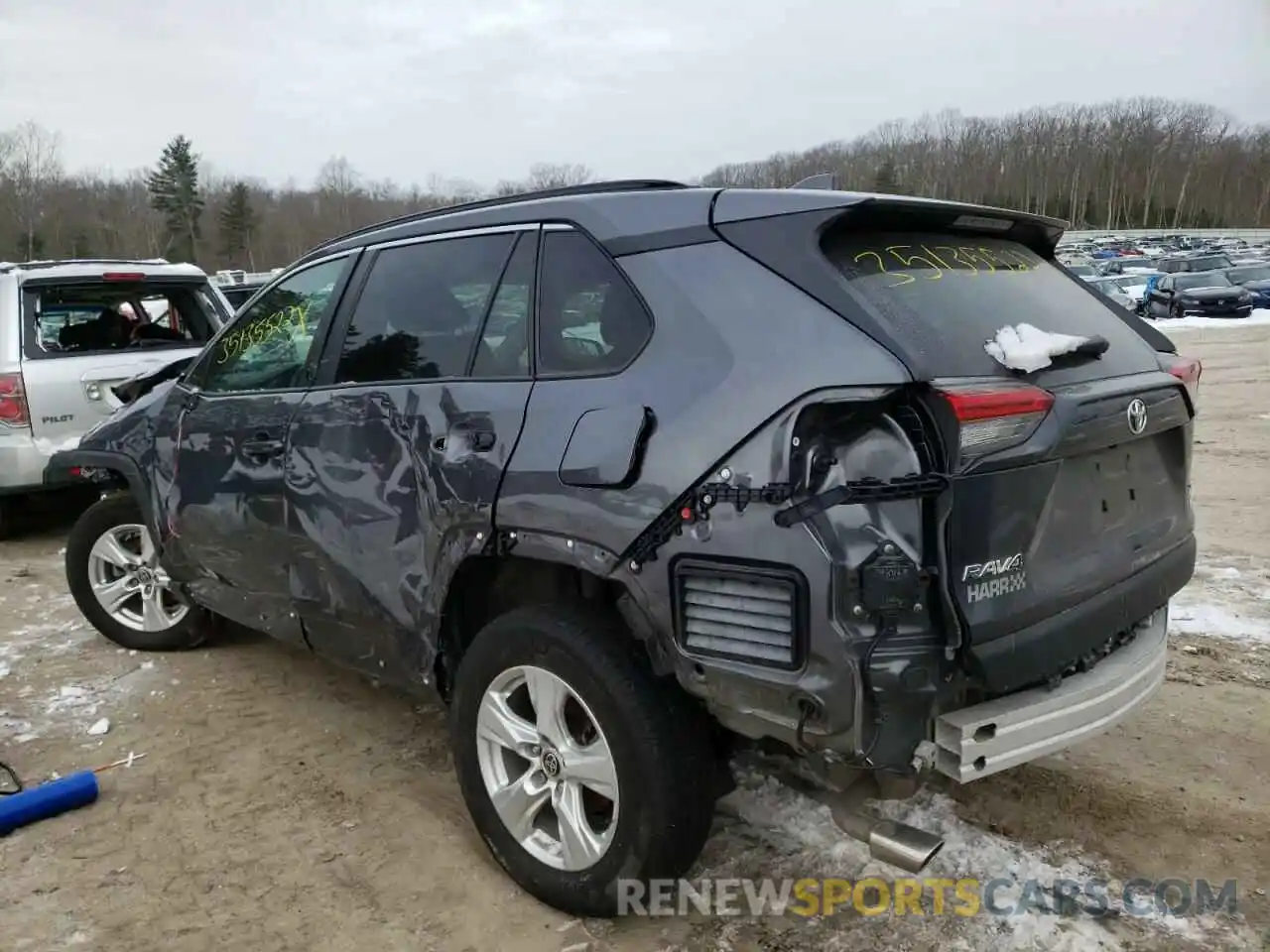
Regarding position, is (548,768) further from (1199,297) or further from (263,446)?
(1199,297)

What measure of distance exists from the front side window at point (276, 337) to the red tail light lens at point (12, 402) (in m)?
3.07

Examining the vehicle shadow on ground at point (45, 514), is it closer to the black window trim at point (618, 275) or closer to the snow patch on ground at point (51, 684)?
the snow patch on ground at point (51, 684)

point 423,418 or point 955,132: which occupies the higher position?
point 955,132

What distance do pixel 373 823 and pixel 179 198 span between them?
84.3 meters

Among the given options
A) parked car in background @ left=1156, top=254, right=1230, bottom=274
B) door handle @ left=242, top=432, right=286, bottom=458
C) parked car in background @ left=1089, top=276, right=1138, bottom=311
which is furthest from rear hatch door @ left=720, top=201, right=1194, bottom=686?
parked car in background @ left=1156, top=254, right=1230, bottom=274

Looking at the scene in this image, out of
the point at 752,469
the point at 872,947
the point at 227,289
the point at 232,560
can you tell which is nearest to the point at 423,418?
the point at 752,469

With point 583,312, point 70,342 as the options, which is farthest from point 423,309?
point 70,342

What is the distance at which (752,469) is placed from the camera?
2168 millimetres

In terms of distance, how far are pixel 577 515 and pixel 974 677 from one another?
1.03 metres

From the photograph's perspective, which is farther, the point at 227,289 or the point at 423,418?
the point at 227,289

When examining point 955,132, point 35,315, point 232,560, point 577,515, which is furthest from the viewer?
point 955,132

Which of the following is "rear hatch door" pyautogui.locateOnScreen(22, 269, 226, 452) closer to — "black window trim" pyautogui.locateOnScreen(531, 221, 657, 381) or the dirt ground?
the dirt ground

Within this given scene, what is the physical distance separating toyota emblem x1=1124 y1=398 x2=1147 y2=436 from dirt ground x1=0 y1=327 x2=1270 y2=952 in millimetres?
1336

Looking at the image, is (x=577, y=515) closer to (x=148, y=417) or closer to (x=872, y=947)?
(x=872, y=947)
